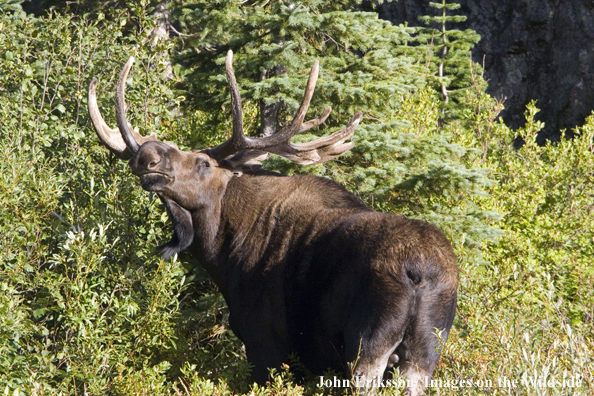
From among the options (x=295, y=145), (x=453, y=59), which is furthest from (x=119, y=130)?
(x=453, y=59)

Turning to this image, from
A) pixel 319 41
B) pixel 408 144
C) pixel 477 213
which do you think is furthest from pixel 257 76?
pixel 477 213

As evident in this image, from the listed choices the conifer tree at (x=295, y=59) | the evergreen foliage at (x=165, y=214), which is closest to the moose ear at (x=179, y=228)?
the evergreen foliage at (x=165, y=214)

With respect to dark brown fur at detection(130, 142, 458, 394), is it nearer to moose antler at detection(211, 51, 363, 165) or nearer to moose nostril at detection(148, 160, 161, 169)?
moose nostril at detection(148, 160, 161, 169)

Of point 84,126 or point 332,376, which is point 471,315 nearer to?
point 332,376

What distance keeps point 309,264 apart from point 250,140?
1398 millimetres

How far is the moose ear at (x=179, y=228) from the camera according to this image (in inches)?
227

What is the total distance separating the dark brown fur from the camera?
441 centimetres

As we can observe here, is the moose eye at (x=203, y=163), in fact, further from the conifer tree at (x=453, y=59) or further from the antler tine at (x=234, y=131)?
the conifer tree at (x=453, y=59)

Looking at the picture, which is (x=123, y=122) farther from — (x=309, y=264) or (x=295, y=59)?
(x=309, y=264)

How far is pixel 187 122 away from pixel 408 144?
3.03 m

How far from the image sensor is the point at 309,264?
5.20 meters

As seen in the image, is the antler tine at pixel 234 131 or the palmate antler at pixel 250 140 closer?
the antler tine at pixel 234 131

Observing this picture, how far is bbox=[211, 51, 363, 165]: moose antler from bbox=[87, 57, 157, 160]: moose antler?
2.44 feet

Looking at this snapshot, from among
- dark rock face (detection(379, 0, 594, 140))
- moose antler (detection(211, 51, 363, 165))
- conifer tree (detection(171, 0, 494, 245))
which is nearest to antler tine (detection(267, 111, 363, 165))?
moose antler (detection(211, 51, 363, 165))
